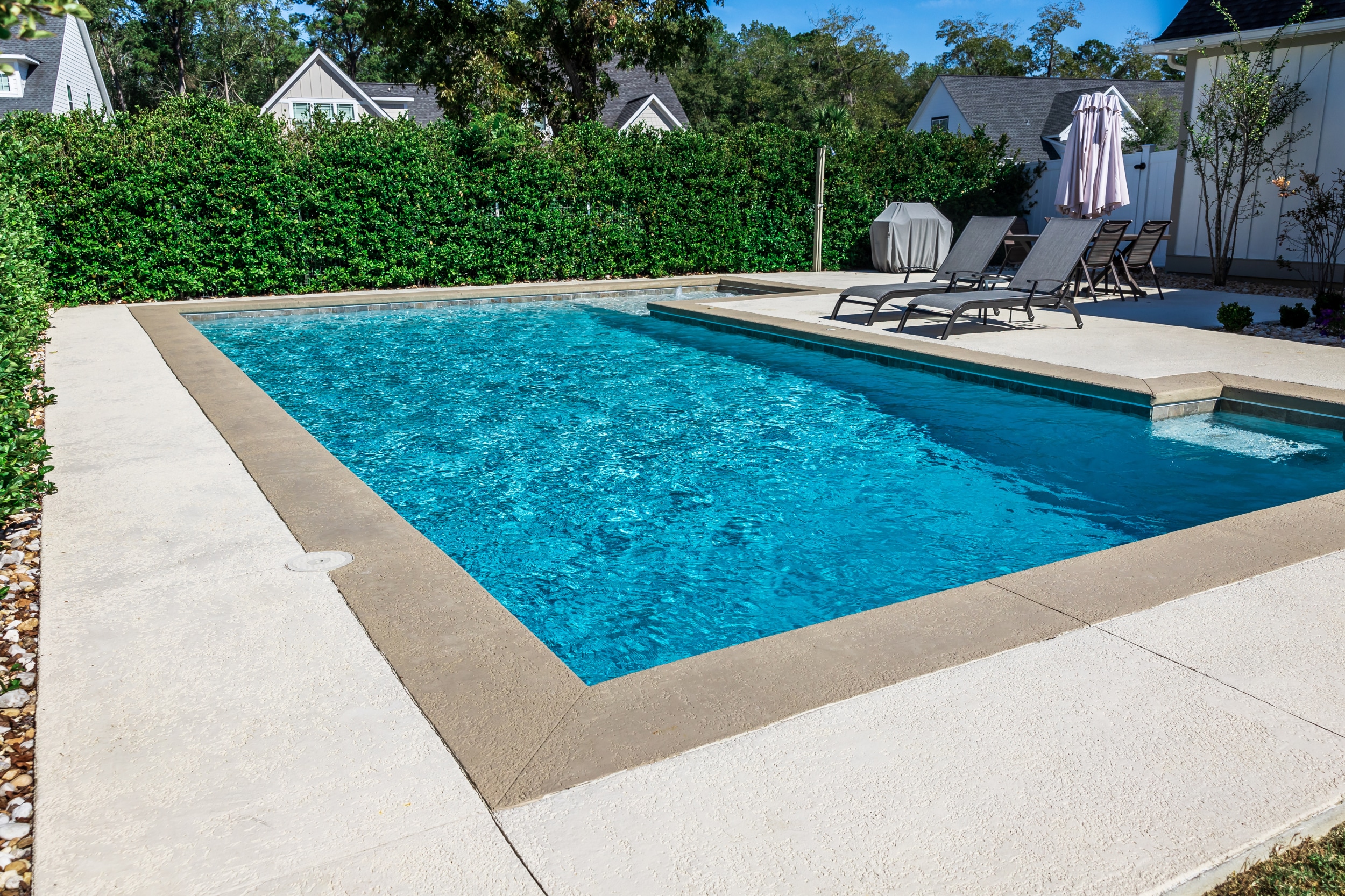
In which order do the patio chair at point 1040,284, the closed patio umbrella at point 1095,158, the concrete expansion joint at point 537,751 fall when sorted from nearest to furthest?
the concrete expansion joint at point 537,751 → the patio chair at point 1040,284 → the closed patio umbrella at point 1095,158

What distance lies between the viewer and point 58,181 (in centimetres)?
1192

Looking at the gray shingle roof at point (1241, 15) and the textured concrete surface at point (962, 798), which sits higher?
the gray shingle roof at point (1241, 15)

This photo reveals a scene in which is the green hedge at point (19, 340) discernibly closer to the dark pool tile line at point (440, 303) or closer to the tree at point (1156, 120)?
the dark pool tile line at point (440, 303)

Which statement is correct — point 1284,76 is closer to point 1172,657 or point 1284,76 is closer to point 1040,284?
point 1040,284

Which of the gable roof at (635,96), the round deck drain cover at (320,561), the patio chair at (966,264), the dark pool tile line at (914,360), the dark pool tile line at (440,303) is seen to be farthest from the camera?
the gable roof at (635,96)

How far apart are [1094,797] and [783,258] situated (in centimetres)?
1609

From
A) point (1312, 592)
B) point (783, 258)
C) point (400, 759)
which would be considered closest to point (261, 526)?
point (400, 759)

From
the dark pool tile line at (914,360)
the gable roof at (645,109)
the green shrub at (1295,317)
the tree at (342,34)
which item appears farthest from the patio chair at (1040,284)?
the tree at (342,34)

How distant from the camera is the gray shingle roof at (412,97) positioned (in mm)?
36031

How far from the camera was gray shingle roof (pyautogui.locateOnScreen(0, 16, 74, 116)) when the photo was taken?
23500mm

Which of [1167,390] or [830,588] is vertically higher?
[1167,390]

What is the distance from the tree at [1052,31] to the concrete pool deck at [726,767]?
62.3m

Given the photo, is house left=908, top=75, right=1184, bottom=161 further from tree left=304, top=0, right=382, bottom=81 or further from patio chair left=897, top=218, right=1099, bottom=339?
tree left=304, top=0, right=382, bottom=81

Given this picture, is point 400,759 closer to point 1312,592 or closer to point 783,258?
point 1312,592
